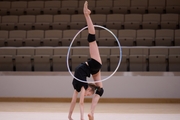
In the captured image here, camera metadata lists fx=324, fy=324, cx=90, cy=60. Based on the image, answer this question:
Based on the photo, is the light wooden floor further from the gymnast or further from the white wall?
the gymnast

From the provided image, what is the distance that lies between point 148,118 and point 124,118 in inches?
14.2

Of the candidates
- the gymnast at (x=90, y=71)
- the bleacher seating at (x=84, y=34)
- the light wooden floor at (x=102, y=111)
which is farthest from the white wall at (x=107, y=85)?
the gymnast at (x=90, y=71)

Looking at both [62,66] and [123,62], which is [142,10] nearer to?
[123,62]

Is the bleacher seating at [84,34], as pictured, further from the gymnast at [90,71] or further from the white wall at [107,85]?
the gymnast at [90,71]

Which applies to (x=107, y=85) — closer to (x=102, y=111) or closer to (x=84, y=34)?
(x=102, y=111)

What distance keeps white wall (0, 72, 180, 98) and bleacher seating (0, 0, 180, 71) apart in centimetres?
23

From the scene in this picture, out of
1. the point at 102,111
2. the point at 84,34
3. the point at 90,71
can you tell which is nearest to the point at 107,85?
the point at 102,111

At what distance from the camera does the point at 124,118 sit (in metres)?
4.85

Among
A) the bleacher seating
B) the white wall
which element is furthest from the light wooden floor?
Result: the bleacher seating

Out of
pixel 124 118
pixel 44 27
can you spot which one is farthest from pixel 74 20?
pixel 124 118

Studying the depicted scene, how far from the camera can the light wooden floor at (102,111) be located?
4984mm

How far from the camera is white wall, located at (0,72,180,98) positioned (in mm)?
7252

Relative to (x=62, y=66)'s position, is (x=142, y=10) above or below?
above

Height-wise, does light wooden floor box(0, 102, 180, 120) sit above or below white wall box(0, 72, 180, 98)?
below
